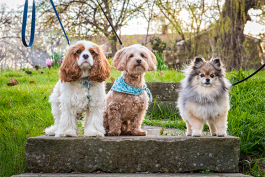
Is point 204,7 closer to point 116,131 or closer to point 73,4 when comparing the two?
point 73,4

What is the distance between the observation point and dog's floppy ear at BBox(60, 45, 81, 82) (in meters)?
2.71

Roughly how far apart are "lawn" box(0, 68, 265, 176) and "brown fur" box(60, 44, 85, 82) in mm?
1242

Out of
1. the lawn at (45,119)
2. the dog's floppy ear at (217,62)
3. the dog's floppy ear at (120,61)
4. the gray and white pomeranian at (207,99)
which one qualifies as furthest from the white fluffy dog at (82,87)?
the dog's floppy ear at (217,62)

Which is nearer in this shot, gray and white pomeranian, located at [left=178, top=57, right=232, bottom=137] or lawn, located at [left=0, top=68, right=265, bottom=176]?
gray and white pomeranian, located at [left=178, top=57, right=232, bottom=137]

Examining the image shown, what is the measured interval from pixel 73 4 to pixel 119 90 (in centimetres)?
1117

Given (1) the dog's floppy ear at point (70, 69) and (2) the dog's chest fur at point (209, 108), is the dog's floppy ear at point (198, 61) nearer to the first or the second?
(2) the dog's chest fur at point (209, 108)

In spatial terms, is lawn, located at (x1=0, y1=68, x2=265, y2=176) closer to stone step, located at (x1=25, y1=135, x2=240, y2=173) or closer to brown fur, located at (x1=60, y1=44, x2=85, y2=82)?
stone step, located at (x1=25, y1=135, x2=240, y2=173)

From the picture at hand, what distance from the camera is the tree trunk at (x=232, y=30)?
34.3 ft

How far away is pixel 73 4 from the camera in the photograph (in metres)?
12.8

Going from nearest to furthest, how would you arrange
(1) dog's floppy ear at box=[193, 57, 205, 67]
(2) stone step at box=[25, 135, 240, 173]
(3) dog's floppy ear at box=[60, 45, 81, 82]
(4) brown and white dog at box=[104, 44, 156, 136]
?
(2) stone step at box=[25, 135, 240, 173], (3) dog's floppy ear at box=[60, 45, 81, 82], (4) brown and white dog at box=[104, 44, 156, 136], (1) dog's floppy ear at box=[193, 57, 205, 67]

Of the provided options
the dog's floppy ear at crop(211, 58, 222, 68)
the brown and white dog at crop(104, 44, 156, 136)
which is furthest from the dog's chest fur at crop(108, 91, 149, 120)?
the dog's floppy ear at crop(211, 58, 222, 68)

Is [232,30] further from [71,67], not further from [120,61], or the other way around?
[71,67]

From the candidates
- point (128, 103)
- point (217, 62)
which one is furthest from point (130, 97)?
point (217, 62)

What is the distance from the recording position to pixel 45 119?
4211 millimetres
